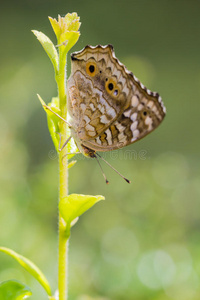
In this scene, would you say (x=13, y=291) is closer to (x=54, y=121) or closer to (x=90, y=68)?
(x=54, y=121)

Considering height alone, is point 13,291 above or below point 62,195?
below

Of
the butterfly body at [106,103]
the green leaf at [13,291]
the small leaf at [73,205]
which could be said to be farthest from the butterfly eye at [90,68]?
the green leaf at [13,291]

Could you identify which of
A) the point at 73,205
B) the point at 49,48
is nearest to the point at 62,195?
the point at 73,205

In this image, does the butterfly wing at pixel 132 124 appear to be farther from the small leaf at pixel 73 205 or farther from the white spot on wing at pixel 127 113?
the small leaf at pixel 73 205

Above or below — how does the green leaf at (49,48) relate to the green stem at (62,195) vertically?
above

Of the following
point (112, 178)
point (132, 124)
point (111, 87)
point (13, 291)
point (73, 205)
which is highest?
point (111, 87)

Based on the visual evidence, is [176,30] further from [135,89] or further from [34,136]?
[135,89]
